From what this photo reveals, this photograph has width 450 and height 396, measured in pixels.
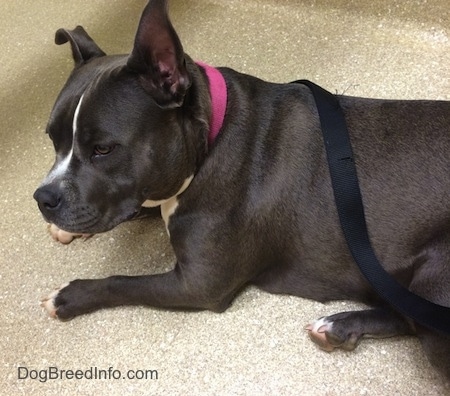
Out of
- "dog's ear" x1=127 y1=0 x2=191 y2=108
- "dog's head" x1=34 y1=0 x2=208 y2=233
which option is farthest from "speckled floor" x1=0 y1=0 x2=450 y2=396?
"dog's ear" x1=127 y1=0 x2=191 y2=108

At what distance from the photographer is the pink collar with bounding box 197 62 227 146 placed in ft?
4.66

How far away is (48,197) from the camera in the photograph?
1350 millimetres

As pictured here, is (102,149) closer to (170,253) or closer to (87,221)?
(87,221)

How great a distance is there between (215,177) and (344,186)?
0.33 metres

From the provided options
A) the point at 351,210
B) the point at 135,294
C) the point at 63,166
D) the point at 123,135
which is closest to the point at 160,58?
the point at 123,135

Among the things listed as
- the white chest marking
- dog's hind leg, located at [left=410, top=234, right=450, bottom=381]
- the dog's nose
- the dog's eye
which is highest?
the dog's eye

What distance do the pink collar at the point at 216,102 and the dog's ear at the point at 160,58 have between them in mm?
136

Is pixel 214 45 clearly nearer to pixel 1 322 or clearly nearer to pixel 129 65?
pixel 129 65

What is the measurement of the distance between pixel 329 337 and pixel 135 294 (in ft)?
1.86

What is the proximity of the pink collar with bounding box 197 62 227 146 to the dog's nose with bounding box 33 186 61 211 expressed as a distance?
15.9 inches

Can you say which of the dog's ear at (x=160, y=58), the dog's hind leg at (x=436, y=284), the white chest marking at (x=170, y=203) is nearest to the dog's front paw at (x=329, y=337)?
the dog's hind leg at (x=436, y=284)

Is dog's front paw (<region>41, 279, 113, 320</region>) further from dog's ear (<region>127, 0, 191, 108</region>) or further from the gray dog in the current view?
dog's ear (<region>127, 0, 191, 108</region>)

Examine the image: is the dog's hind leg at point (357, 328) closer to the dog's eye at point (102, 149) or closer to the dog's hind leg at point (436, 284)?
the dog's hind leg at point (436, 284)

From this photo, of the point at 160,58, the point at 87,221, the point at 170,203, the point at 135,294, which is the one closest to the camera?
the point at 160,58
